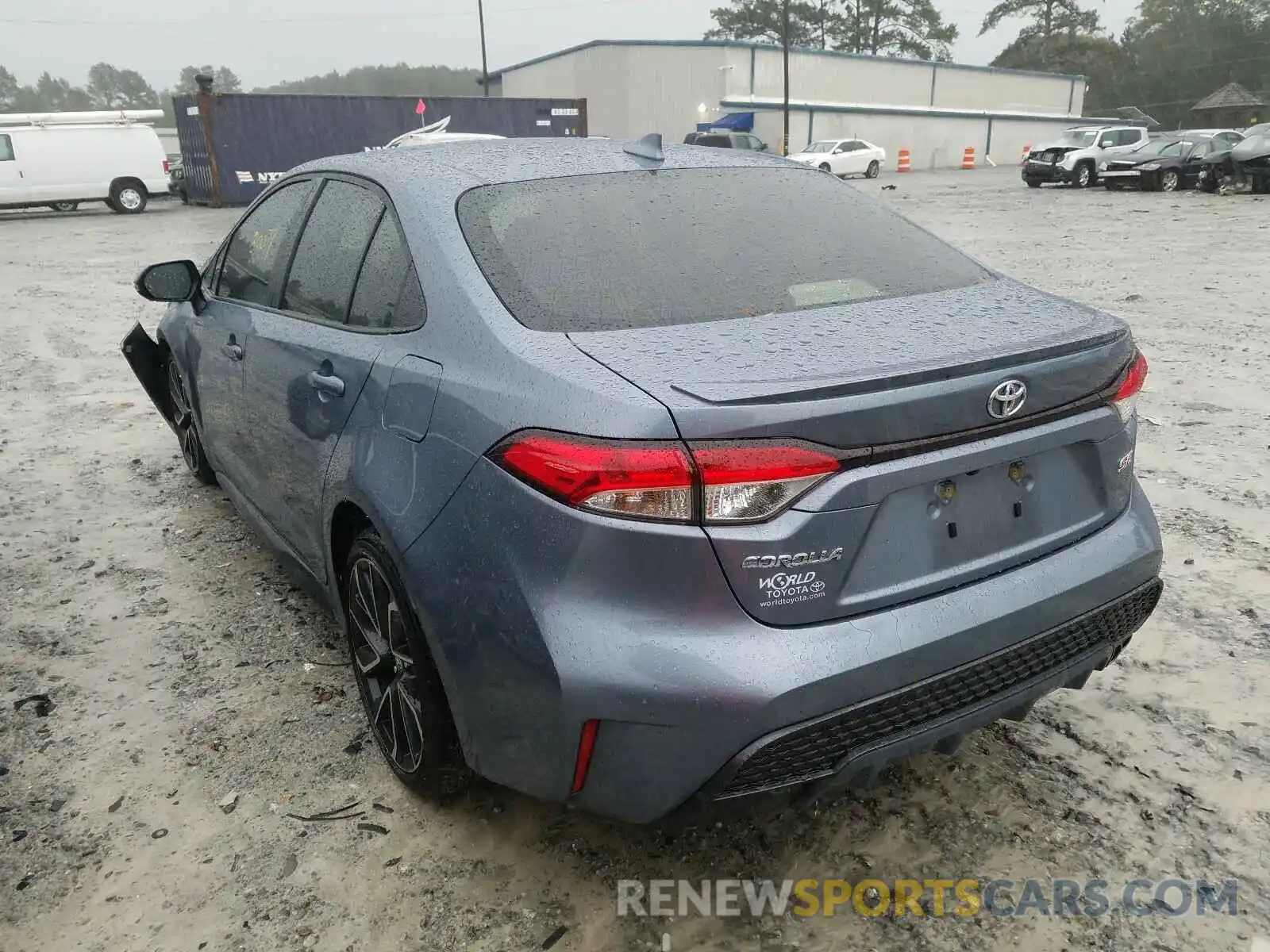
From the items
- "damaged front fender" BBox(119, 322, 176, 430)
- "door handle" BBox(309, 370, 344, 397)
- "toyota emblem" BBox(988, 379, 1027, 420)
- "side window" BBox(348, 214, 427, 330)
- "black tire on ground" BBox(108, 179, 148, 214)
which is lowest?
"black tire on ground" BBox(108, 179, 148, 214)

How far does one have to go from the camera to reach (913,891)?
220 centimetres

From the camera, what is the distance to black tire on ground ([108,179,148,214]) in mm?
25125

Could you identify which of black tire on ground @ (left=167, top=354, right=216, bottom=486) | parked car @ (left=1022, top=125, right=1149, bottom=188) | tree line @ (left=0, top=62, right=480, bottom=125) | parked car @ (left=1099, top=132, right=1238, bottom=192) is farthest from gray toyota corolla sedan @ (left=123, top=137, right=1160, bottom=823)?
tree line @ (left=0, top=62, right=480, bottom=125)

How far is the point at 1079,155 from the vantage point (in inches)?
1021

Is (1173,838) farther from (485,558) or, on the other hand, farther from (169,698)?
(169,698)

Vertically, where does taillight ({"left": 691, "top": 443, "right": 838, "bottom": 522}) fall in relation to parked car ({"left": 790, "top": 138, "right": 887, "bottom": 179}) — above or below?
above

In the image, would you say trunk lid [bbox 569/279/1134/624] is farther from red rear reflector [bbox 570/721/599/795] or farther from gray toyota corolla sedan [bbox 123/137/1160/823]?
red rear reflector [bbox 570/721/599/795]

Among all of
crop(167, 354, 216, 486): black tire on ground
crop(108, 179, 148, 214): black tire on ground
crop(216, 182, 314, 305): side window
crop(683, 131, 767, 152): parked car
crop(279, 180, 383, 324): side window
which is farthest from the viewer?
crop(683, 131, 767, 152): parked car

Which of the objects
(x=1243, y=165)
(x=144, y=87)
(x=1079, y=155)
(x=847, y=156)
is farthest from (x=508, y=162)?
(x=144, y=87)

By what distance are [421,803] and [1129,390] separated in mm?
2023

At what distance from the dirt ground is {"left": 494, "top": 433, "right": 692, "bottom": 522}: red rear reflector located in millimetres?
978

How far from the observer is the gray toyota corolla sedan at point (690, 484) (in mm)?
1754

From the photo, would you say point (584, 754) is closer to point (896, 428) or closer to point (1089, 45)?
point (896, 428)

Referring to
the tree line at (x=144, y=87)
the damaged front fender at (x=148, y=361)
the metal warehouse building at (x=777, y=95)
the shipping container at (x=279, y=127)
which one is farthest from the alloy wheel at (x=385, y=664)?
the tree line at (x=144, y=87)
